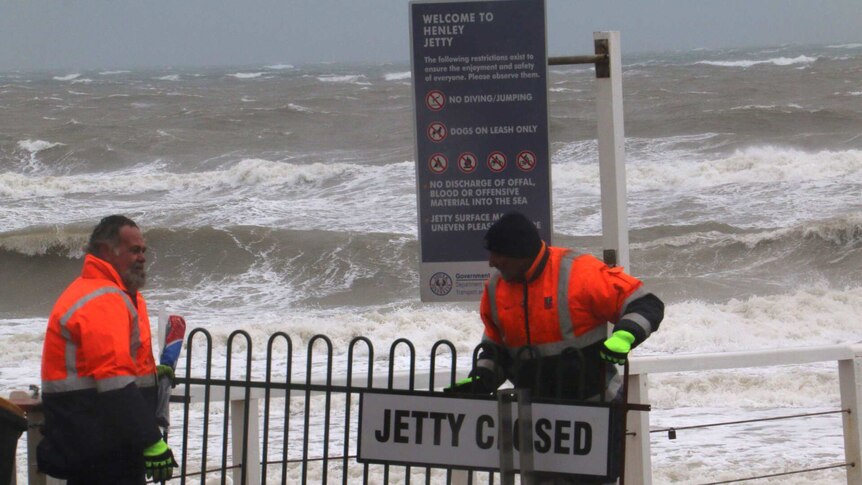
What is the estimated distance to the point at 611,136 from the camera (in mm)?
5445

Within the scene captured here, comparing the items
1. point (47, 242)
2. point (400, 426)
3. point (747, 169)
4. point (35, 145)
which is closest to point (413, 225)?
point (47, 242)

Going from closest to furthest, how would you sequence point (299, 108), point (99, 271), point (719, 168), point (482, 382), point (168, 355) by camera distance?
point (99, 271) → point (482, 382) → point (168, 355) → point (719, 168) → point (299, 108)

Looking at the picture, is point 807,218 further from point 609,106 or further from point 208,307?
point 609,106

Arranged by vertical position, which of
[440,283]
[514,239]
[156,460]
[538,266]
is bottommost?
[156,460]

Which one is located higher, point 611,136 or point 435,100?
point 435,100

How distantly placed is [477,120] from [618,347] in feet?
5.93

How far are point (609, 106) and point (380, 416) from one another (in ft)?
6.43

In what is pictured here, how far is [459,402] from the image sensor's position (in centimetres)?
416

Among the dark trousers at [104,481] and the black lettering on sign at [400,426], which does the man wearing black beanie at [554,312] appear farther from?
the dark trousers at [104,481]

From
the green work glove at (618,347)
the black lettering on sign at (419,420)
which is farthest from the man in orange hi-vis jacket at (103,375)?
the green work glove at (618,347)

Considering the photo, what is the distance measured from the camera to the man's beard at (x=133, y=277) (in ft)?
14.3

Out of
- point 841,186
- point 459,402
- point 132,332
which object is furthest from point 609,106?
point 841,186

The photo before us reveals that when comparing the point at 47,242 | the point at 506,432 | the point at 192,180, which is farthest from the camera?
the point at 192,180

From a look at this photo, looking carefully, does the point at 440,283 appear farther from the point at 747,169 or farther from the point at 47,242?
the point at 747,169
